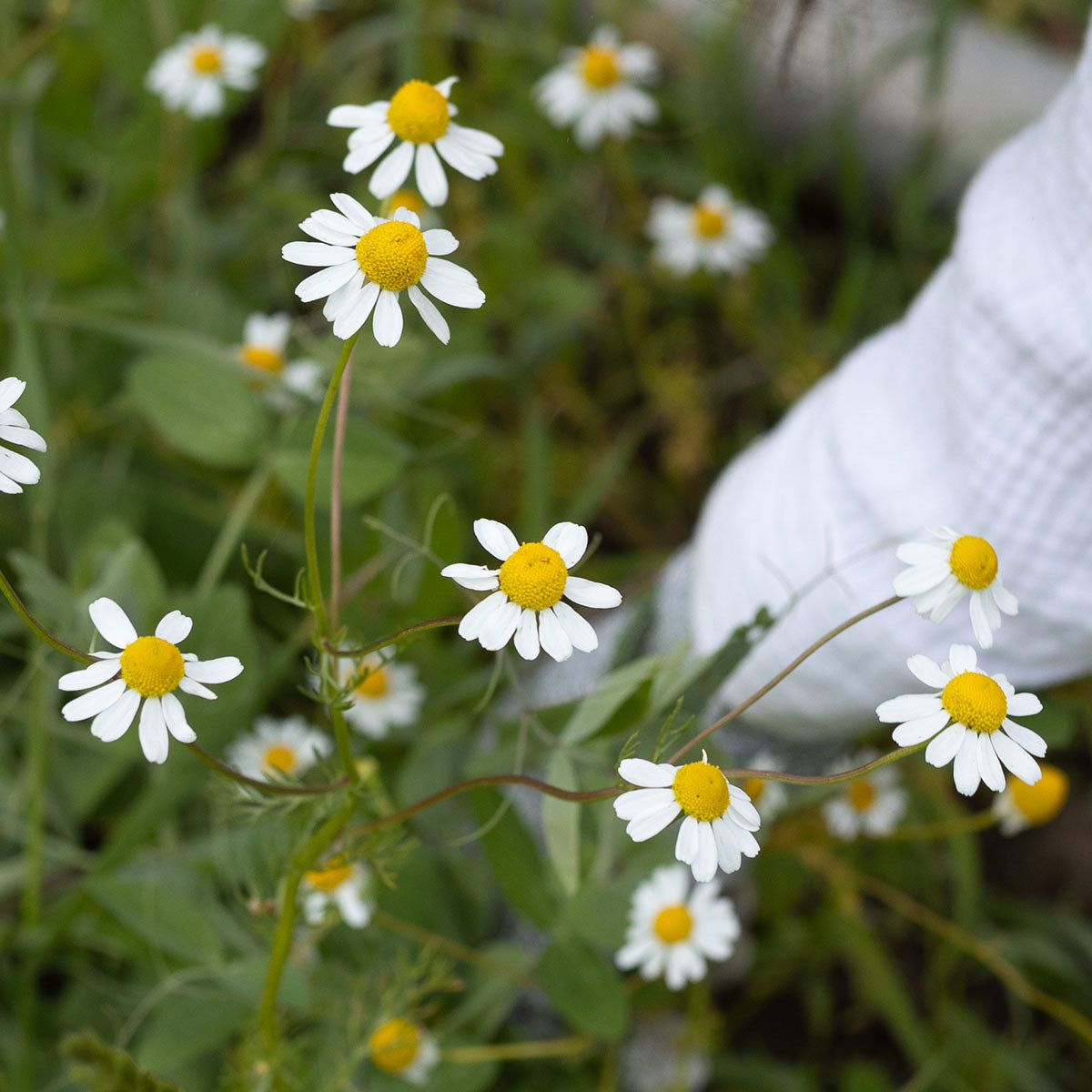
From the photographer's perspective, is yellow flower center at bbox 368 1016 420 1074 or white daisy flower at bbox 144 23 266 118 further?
white daisy flower at bbox 144 23 266 118

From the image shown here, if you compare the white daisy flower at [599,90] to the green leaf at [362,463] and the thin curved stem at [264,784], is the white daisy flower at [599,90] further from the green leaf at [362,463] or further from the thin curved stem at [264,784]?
the thin curved stem at [264,784]

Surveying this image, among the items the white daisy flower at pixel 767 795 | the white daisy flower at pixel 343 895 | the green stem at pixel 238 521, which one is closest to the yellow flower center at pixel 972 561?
the white daisy flower at pixel 767 795

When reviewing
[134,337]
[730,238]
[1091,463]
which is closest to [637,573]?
[730,238]

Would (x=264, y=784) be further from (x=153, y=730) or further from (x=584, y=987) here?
(x=584, y=987)

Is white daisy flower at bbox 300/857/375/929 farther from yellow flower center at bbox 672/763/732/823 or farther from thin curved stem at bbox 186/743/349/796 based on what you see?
yellow flower center at bbox 672/763/732/823

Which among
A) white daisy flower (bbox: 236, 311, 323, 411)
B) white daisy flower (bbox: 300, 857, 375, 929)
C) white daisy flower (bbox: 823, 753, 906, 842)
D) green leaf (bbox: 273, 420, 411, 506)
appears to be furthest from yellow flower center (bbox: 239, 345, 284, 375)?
white daisy flower (bbox: 823, 753, 906, 842)

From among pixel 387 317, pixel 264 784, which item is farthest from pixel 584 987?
pixel 387 317

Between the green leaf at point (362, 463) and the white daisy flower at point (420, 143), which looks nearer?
the white daisy flower at point (420, 143)

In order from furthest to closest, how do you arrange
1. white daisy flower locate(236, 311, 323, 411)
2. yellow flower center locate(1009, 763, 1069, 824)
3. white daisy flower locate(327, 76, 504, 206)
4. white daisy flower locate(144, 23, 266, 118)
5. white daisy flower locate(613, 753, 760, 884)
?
white daisy flower locate(144, 23, 266, 118)
white daisy flower locate(236, 311, 323, 411)
yellow flower center locate(1009, 763, 1069, 824)
white daisy flower locate(327, 76, 504, 206)
white daisy flower locate(613, 753, 760, 884)
